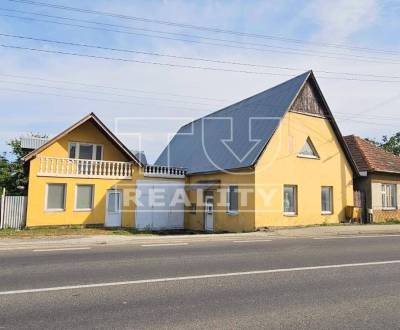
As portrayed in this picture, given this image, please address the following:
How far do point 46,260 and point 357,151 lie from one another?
2029 cm

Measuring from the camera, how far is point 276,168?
19156 millimetres

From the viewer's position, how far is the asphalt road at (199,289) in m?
4.89

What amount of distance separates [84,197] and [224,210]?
7628 millimetres

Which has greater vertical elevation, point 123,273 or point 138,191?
point 138,191

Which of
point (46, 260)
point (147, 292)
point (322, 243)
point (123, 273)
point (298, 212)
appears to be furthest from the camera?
point (298, 212)

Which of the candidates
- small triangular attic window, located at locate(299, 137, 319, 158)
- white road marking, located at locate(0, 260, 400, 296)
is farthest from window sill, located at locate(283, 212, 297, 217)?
white road marking, located at locate(0, 260, 400, 296)

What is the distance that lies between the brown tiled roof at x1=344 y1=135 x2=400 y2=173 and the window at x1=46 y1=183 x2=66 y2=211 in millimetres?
16886

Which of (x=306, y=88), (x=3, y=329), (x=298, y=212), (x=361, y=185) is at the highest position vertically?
(x=306, y=88)

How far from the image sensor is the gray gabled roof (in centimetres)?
1956

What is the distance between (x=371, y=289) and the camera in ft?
21.2

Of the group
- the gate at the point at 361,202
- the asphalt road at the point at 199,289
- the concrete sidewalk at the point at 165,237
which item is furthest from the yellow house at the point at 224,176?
the asphalt road at the point at 199,289

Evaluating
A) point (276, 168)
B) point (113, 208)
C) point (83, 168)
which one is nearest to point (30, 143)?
point (83, 168)

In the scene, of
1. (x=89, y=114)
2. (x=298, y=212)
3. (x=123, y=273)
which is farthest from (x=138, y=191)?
(x=123, y=273)

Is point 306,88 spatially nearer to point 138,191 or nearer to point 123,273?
point 138,191
